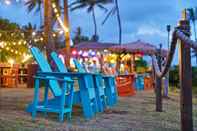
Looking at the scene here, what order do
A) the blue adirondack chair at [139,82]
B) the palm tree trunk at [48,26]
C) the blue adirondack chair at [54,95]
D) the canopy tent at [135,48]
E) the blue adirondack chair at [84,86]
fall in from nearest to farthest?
the blue adirondack chair at [54,95] < the blue adirondack chair at [84,86] < the palm tree trunk at [48,26] < the blue adirondack chair at [139,82] < the canopy tent at [135,48]

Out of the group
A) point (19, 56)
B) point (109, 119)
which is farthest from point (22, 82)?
point (109, 119)

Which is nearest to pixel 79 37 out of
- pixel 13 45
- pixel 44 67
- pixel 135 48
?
pixel 13 45

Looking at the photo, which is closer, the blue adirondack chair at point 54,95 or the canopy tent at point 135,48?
the blue adirondack chair at point 54,95

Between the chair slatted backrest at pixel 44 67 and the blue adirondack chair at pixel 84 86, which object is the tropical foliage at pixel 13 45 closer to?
the chair slatted backrest at pixel 44 67

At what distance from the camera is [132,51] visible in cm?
1767

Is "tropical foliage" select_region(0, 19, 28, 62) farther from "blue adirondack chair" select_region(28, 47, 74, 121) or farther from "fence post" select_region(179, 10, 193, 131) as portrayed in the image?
"fence post" select_region(179, 10, 193, 131)

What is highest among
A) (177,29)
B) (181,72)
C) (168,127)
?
(177,29)

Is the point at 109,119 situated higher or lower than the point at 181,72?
lower

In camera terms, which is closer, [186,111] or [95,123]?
[186,111]

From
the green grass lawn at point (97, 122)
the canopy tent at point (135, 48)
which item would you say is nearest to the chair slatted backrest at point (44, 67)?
the green grass lawn at point (97, 122)

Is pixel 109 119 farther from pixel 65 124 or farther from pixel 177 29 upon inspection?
pixel 177 29

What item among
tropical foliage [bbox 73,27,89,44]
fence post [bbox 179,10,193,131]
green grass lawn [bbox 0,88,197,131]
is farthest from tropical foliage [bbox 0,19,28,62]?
tropical foliage [bbox 73,27,89,44]

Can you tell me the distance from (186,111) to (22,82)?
45.1 feet

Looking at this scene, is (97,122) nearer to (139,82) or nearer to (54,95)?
(54,95)
